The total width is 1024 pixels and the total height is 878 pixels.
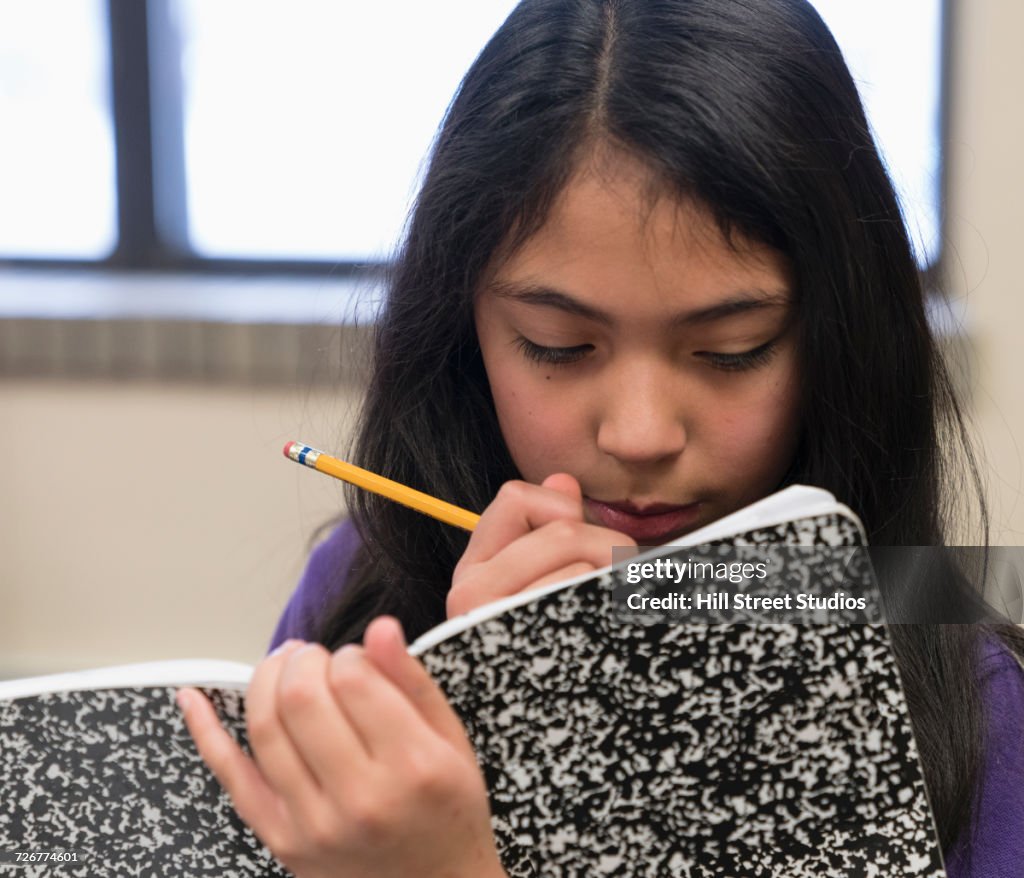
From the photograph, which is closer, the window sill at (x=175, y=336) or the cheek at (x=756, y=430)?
the cheek at (x=756, y=430)

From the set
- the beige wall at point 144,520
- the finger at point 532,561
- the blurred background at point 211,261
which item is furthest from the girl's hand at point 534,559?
the beige wall at point 144,520

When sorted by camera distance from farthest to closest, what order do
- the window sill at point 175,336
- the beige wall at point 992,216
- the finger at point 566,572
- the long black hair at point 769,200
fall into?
1. the window sill at point 175,336
2. the beige wall at point 992,216
3. the long black hair at point 769,200
4. the finger at point 566,572

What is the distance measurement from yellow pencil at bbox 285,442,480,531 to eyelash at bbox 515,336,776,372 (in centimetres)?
9

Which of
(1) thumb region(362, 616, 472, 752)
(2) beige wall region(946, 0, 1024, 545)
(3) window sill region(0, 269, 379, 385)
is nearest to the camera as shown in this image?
(1) thumb region(362, 616, 472, 752)

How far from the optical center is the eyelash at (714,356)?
1.99ft

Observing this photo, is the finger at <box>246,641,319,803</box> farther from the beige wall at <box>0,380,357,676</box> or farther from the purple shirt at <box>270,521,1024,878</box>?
the beige wall at <box>0,380,357,676</box>

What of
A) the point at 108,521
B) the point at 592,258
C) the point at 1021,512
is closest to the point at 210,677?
the point at 592,258

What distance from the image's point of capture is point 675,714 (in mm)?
436

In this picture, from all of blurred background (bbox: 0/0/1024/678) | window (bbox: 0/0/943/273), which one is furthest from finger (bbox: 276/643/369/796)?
window (bbox: 0/0/943/273)

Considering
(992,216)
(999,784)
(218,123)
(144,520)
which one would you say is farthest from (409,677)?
(218,123)

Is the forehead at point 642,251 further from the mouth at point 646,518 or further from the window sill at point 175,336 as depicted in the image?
the window sill at point 175,336

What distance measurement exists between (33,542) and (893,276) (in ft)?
4.98

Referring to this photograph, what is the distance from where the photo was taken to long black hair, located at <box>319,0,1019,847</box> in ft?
1.96

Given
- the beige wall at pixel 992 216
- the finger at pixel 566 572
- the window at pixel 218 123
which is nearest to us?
the finger at pixel 566 572
